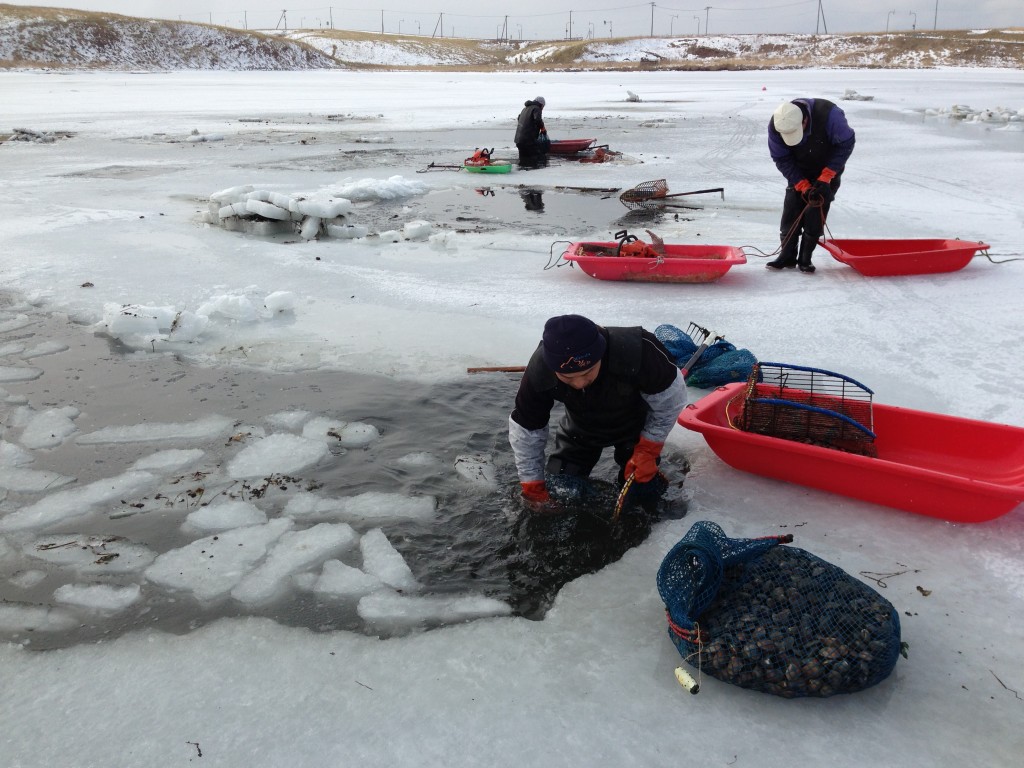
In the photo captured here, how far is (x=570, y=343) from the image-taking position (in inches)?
102

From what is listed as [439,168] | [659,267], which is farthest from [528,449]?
[439,168]

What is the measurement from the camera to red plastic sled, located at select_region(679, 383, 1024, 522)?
277cm

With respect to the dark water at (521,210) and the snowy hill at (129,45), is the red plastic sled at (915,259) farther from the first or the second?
the snowy hill at (129,45)

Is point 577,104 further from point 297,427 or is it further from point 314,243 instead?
point 297,427

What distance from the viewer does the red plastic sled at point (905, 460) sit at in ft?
9.10

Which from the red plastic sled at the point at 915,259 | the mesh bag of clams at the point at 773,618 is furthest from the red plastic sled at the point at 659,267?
the mesh bag of clams at the point at 773,618

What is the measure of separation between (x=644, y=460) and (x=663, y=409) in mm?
224

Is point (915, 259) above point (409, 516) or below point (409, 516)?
above

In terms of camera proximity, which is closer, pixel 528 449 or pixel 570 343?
pixel 570 343

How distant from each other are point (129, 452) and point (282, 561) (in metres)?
1.35

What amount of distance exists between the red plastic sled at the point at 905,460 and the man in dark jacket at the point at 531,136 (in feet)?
30.9

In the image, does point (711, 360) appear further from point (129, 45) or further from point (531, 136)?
point (129, 45)

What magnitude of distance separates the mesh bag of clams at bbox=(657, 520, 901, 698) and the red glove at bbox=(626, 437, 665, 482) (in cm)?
55

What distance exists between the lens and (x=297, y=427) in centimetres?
389
